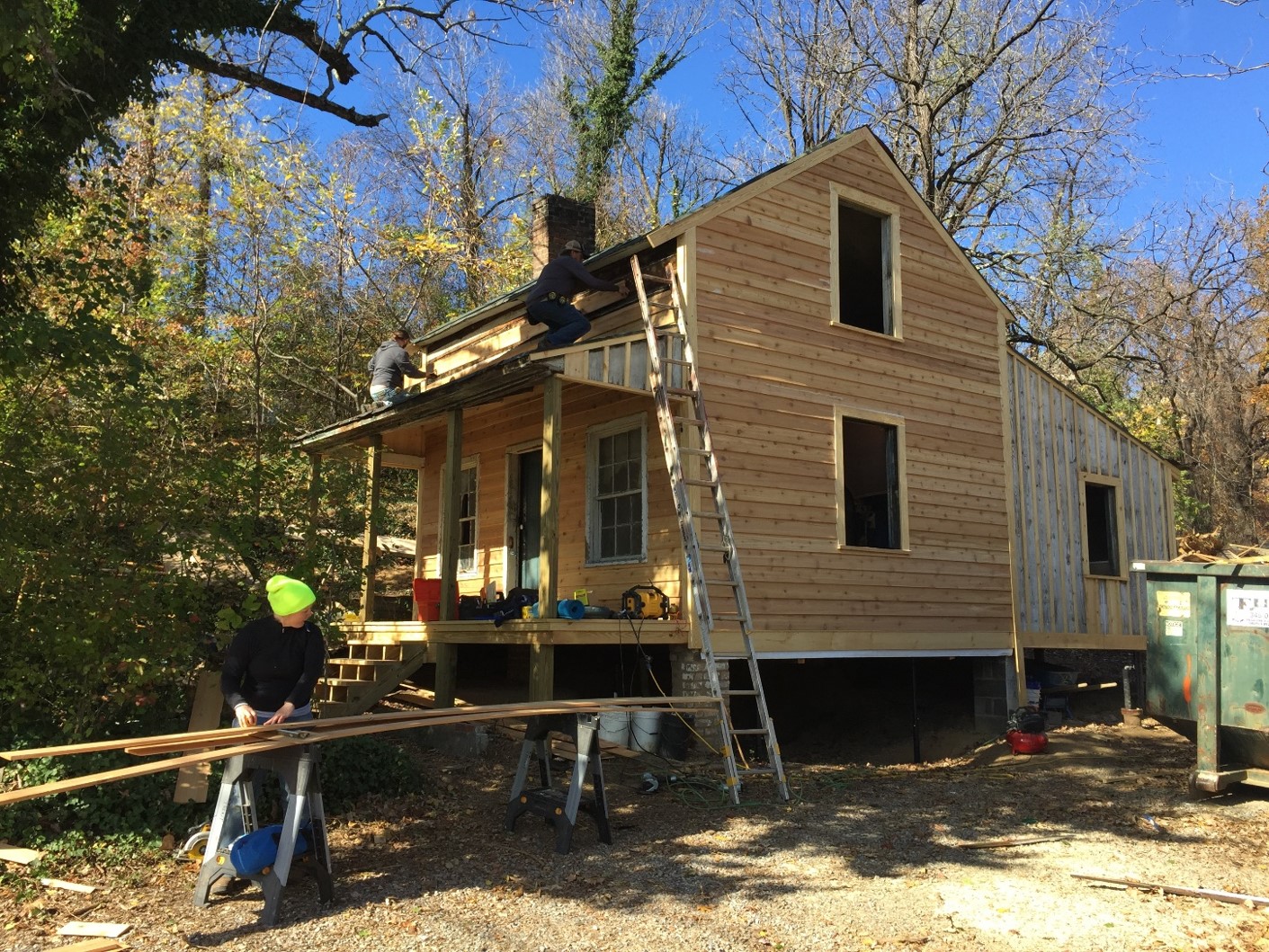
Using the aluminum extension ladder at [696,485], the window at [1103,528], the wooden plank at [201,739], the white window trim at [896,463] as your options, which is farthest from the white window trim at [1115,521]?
the wooden plank at [201,739]

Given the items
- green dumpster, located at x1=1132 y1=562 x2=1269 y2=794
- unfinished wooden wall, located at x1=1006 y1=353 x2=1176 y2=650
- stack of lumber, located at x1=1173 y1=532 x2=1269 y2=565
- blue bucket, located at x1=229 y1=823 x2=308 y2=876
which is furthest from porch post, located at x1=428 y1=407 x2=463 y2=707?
unfinished wooden wall, located at x1=1006 y1=353 x2=1176 y2=650

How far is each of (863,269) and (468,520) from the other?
280 inches

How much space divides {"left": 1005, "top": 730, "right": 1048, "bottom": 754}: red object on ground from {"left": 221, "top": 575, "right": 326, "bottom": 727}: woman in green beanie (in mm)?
8769

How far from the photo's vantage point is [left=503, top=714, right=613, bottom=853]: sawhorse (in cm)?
644

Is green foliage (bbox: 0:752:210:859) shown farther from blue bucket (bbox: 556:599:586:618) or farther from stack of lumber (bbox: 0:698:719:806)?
blue bucket (bbox: 556:599:586:618)

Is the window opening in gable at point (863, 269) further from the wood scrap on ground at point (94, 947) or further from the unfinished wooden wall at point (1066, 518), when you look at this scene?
the wood scrap on ground at point (94, 947)

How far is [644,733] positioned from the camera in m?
9.66

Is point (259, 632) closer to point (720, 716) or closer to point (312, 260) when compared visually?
point (720, 716)

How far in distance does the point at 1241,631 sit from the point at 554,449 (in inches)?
243

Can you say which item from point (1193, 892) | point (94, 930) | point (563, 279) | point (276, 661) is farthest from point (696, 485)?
point (94, 930)

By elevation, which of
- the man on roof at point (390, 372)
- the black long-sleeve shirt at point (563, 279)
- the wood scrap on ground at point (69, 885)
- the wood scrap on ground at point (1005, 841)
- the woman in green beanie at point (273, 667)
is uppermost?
the black long-sleeve shirt at point (563, 279)

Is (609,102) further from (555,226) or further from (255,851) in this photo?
(255,851)

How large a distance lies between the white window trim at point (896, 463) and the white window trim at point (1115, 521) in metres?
3.92

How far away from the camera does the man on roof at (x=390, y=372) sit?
42.2 ft
